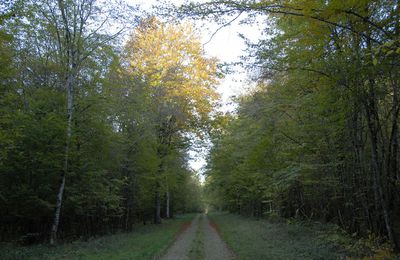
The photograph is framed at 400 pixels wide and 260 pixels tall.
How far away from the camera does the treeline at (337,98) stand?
6164mm

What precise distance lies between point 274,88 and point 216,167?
22615 millimetres

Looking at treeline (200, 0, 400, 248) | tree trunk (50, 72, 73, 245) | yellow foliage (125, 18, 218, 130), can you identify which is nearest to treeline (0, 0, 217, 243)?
tree trunk (50, 72, 73, 245)

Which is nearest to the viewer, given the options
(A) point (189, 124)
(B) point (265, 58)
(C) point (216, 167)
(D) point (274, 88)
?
(B) point (265, 58)

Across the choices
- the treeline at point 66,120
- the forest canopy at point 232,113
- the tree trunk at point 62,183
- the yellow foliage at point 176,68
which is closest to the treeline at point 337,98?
the forest canopy at point 232,113

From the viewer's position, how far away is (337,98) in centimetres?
878

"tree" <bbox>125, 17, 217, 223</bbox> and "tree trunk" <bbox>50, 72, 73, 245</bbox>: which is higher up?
"tree" <bbox>125, 17, 217, 223</bbox>

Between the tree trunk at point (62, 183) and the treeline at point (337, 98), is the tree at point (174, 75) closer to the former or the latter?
the tree trunk at point (62, 183)

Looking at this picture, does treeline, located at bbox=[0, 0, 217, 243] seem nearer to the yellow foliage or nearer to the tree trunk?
the tree trunk

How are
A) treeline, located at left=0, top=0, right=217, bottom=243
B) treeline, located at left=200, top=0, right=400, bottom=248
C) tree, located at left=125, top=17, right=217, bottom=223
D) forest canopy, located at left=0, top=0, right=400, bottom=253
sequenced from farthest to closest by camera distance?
tree, located at left=125, top=17, right=217, bottom=223
treeline, located at left=0, top=0, right=217, bottom=243
forest canopy, located at left=0, top=0, right=400, bottom=253
treeline, located at left=200, top=0, right=400, bottom=248

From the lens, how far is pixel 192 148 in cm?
2880

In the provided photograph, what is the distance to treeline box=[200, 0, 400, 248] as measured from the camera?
20.2 ft

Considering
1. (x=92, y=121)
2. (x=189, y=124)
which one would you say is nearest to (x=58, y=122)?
(x=92, y=121)

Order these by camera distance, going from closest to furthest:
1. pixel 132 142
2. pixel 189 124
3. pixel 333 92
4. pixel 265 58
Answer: pixel 333 92, pixel 265 58, pixel 132 142, pixel 189 124

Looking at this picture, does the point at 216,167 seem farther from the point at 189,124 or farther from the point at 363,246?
the point at 363,246
